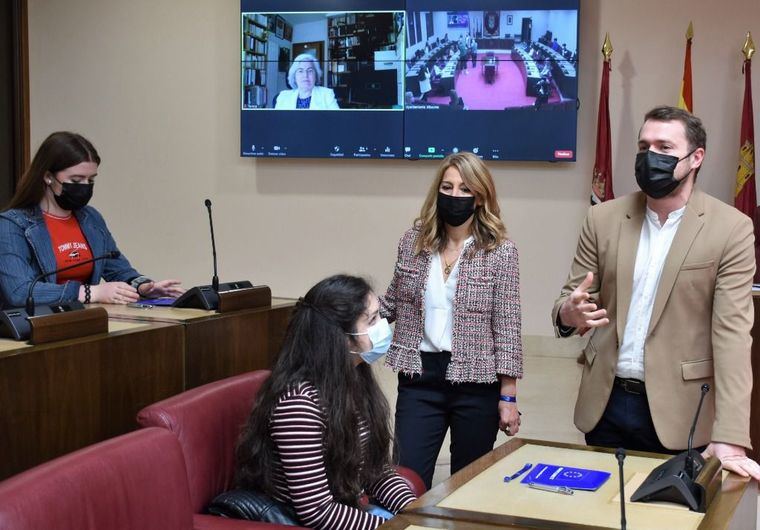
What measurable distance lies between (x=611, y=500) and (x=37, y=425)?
148 cm

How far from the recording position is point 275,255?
294 inches

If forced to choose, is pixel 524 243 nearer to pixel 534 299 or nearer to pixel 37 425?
pixel 534 299

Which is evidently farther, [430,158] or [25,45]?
[25,45]

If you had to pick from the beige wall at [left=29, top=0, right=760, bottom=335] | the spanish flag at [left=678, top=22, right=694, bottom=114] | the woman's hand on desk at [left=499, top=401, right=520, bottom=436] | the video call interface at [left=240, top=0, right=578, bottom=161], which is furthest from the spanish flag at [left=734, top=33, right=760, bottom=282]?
the woman's hand on desk at [left=499, top=401, right=520, bottom=436]

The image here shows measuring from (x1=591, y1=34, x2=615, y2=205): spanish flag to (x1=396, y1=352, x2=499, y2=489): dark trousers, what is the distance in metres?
3.73

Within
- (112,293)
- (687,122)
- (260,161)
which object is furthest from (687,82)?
(112,293)

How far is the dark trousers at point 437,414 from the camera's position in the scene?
305 cm

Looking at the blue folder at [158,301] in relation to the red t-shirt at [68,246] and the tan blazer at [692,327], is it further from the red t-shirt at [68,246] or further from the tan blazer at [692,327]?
the tan blazer at [692,327]

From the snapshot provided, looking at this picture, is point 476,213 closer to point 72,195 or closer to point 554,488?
point 554,488

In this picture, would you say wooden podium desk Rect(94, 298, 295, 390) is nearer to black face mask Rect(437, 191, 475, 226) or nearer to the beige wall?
black face mask Rect(437, 191, 475, 226)

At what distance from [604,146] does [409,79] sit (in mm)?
1478

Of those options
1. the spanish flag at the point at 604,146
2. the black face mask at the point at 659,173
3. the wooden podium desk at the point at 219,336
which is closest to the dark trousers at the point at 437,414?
the wooden podium desk at the point at 219,336

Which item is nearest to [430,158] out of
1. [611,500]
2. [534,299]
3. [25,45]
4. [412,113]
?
[412,113]

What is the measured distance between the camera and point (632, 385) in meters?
2.66
